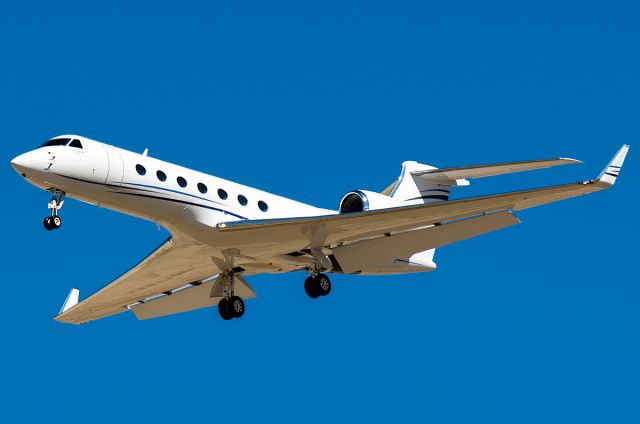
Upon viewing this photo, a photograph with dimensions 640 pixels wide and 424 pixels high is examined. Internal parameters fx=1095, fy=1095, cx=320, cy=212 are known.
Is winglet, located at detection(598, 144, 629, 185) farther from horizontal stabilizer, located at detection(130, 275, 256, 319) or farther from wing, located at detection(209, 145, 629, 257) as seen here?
horizontal stabilizer, located at detection(130, 275, 256, 319)

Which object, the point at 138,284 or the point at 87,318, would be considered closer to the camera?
the point at 138,284

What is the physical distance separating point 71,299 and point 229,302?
5967mm

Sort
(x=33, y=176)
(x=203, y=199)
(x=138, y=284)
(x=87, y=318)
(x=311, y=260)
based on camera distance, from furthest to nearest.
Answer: (x=87, y=318) < (x=138, y=284) < (x=311, y=260) < (x=203, y=199) < (x=33, y=176)

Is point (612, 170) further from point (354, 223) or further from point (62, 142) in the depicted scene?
point (62, 142)

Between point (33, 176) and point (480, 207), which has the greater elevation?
point (480, 207)

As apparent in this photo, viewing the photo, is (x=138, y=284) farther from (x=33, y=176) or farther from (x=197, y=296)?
(x=33, y=176)

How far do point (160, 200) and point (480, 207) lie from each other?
21.5 ft

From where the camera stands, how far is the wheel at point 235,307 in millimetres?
24531

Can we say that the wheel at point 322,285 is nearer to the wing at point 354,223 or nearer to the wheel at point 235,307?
the wing at point 354,223

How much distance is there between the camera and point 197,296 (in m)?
26.9

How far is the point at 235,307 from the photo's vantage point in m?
24.5

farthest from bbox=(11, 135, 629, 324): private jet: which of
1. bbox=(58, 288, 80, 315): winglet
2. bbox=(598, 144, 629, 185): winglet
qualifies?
bbox=(58, 288, 80, 315): winglet

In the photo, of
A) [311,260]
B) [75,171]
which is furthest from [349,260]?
[75,171]

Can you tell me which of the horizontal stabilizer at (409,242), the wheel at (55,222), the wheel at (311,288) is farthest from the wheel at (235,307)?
the wheel at (55,222)
